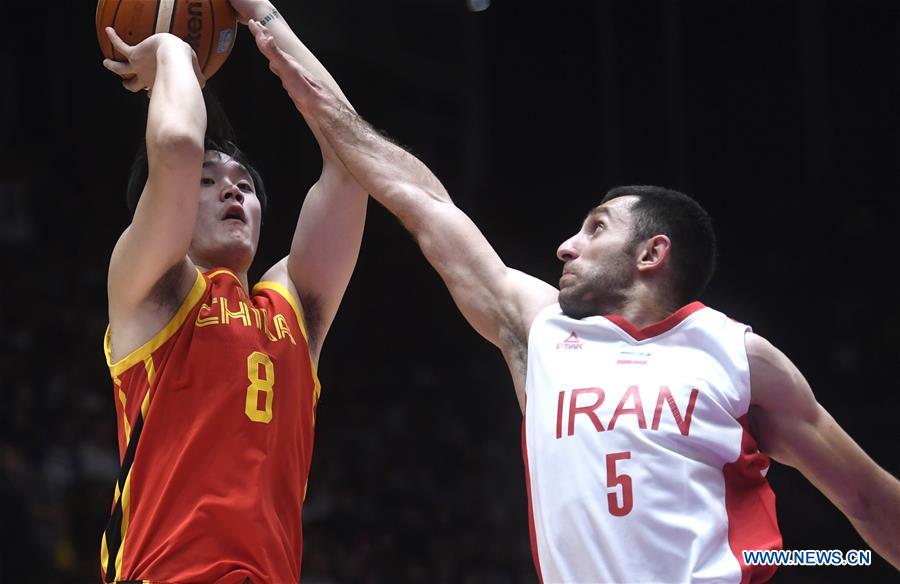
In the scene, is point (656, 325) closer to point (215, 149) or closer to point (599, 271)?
point (599, 271)

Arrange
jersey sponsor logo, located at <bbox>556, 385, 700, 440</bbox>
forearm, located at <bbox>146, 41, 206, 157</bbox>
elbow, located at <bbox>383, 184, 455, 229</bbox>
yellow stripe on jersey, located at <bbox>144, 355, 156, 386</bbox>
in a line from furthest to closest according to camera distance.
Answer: elbow, located at <bbox>383, 184, 455, 229</bbox> < yellow stripe on jersey, located at <bbox>144, 355, 156, 386</bbox> < forearm, located at <bbox>146, 41, 206, 157</bbox> < jersey sponsor logo, located at <bbox>556, 385, 700, 440</bbox>

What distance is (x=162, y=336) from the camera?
10.5 feet

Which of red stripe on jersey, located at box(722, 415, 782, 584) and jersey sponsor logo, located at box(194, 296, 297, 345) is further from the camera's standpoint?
jersey sponsor logo, located at box(194, 296, 297, 345)

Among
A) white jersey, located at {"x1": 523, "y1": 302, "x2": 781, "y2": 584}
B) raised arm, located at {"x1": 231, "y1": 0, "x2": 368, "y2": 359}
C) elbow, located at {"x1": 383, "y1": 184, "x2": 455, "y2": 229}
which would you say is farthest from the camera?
raised arm, located at {"x1": 231, "y1": 0, "x2": 368, "y2": 359}

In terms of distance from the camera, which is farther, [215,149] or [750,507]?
[215,149]

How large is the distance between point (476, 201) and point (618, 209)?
8.07m

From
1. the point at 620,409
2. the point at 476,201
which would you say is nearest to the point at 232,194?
the point at 620,409

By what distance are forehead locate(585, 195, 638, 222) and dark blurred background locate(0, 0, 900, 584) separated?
5.47 meters

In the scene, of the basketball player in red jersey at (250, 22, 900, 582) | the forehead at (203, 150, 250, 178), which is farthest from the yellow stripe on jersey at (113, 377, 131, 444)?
the basketball player in red jersey at (250, 22, 900, 582)

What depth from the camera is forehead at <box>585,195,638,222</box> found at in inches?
128

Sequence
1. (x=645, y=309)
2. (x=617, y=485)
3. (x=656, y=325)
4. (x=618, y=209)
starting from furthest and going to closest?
(x=618, y=209)
(x=645, y=309)
(x=656, y=325)
(x=617, y=485)

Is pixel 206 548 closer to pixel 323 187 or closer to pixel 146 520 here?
pixel 146 520

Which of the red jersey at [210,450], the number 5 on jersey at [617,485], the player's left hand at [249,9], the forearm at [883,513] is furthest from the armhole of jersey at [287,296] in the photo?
the forearm at [883,513]

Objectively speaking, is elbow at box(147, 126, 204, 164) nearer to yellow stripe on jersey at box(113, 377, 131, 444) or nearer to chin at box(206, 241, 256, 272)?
chin at box(206, 241, 256, 272)
